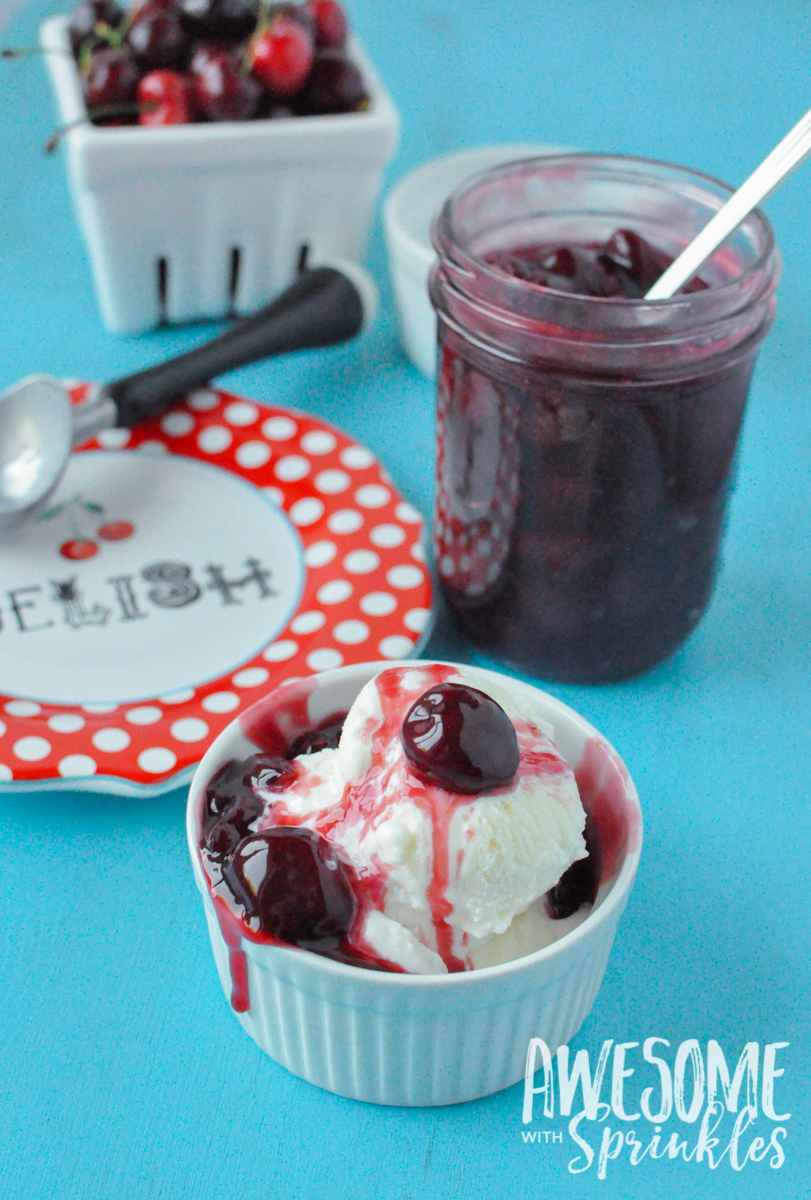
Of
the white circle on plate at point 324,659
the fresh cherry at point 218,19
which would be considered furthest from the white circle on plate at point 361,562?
the fresh cherry at point 218,19

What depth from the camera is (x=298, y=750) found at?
33.4 inches

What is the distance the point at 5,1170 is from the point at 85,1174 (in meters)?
0.05

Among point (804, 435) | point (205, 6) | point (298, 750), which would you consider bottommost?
point (804, 435)

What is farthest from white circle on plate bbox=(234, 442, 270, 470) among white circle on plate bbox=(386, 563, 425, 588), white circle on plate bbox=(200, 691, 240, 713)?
white circle on plate bbox=(200, 691, 240, 713)

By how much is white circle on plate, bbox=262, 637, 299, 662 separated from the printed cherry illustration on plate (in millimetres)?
221

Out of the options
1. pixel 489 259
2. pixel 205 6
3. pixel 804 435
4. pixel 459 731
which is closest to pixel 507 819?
pixel 459 731

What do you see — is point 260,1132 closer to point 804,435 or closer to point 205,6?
point 804,435

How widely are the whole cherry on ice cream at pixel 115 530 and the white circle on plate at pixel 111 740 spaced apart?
0.95 ft

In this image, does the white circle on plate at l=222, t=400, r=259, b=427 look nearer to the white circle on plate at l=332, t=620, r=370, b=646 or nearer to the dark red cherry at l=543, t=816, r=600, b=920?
the white circle on plate at l=332, t=620, r=370, b=646

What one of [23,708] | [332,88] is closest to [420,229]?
[332,88]

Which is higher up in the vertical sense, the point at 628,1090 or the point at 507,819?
the point at 507,819

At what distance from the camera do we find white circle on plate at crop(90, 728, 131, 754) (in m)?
0.92

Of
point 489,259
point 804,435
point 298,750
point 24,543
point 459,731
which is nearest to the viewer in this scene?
point 459,731

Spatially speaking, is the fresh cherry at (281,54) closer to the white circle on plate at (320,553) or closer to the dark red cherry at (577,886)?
the white circle on plate at (320,553)
